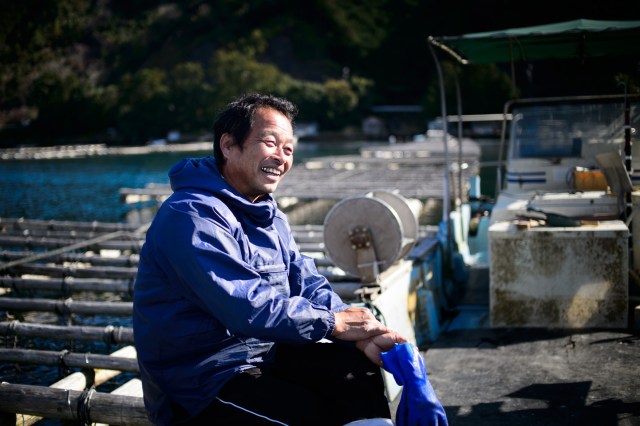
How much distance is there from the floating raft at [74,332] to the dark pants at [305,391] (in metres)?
1.93

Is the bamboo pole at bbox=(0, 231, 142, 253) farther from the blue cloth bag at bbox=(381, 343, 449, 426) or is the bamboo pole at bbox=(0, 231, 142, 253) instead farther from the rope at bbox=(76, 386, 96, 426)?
the blue cloth bag at bbox=(381, 343, 449, 426)

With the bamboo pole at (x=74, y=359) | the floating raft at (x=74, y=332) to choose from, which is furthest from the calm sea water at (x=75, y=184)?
the bamboo pole at (x=74, y=359)

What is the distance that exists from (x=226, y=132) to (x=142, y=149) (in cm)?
8017

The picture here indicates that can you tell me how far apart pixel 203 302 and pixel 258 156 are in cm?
73

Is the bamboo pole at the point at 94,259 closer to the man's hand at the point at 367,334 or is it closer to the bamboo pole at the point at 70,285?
the bamboo pole at the point at 70,285

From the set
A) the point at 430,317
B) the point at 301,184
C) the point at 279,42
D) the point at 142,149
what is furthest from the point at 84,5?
the point at 430,317

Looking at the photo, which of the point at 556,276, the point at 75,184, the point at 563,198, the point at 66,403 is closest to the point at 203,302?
the point at 66,403

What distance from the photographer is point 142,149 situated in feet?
263

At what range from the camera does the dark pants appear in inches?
107

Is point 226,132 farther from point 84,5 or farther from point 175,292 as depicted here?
point 84,5

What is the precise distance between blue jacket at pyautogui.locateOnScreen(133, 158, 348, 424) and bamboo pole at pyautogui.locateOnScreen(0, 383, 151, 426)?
1.82 m

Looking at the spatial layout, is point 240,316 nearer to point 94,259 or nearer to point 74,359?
point 74,359

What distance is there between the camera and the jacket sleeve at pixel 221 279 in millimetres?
2613

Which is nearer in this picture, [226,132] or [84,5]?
[226,132]
